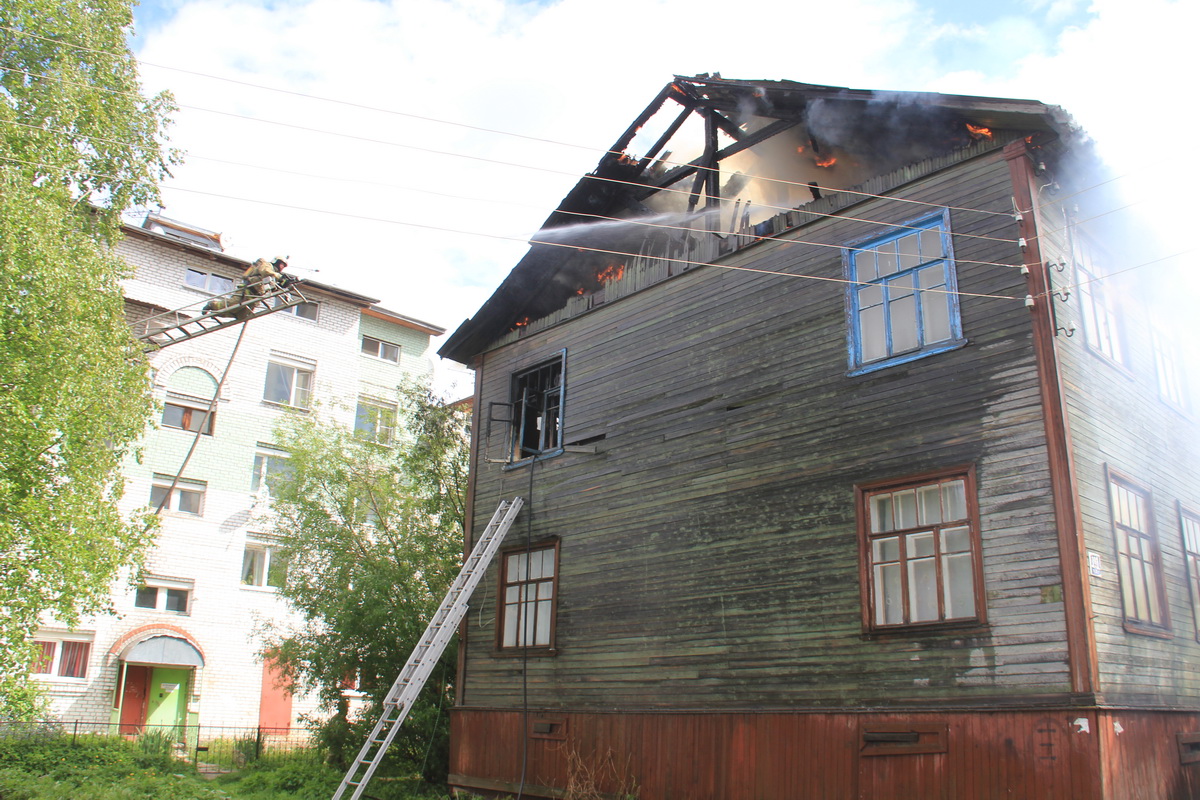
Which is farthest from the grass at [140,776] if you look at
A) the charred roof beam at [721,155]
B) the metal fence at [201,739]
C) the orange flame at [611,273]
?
the charred roof beam at [721,155]


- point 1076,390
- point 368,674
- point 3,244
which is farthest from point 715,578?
point 3,244

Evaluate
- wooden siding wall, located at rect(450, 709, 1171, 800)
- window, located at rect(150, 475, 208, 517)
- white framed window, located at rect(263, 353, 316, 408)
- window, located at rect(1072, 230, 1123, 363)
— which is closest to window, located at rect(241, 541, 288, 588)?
window, located at rect(150, 475, 208, 517)

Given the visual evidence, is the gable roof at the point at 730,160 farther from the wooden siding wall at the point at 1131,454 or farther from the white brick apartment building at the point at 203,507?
the white brick apartment building at the point at 203,507

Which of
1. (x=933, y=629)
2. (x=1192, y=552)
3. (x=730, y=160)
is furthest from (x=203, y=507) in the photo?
(x=1192, y=552)

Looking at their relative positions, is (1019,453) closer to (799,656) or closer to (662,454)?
(799,656)

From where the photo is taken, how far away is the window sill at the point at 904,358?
9916mm

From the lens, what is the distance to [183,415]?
2880 centimetres

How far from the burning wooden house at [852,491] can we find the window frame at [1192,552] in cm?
7

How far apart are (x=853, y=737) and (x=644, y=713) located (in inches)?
130

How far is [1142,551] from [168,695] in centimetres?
2633

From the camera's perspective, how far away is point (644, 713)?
12047 mm

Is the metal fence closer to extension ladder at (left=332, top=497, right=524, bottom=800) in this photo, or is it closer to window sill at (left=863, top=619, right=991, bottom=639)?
extension ladder at (left=332, top=497, right=524, bottom=800)

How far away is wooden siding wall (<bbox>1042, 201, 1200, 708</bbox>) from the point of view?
887cm

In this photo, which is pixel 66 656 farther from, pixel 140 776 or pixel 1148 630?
pixel 1148 630
